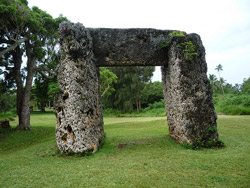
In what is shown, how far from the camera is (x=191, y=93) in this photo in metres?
5.73

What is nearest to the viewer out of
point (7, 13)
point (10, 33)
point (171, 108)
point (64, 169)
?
point (64, 169)

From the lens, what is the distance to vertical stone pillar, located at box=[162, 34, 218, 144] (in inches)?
219

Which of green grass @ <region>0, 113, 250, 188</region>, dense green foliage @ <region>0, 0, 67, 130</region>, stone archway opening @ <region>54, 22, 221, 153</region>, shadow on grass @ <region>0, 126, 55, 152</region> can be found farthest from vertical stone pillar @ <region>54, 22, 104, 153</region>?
dense green foliage @ <region>0, 0, 67, 130</region>

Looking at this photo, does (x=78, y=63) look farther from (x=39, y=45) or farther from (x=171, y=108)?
(x=39, y=45)

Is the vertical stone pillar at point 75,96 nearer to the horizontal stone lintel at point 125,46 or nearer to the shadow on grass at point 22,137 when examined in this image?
the horizontal stone lintel at point 125,46

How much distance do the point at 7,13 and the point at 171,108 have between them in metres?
10.5

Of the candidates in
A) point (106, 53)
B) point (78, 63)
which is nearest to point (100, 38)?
point (106, 53)

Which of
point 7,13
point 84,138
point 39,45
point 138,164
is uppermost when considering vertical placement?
point 7,13

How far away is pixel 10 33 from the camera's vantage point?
425 inches

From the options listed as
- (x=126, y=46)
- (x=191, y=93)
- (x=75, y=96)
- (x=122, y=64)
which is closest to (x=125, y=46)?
(x=126, y=46)

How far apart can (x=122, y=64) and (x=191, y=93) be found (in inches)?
114

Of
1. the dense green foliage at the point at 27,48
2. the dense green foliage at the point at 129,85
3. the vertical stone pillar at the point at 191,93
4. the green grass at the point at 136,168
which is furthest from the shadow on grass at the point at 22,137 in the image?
the dense green foliage at the point at 129,85

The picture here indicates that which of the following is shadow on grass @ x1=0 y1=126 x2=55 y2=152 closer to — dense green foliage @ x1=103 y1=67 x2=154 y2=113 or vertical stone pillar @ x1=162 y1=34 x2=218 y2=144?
vertical stone pillar @ x1=162 y1=34 x2=218 y2=144

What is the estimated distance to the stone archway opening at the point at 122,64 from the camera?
529 cm
